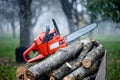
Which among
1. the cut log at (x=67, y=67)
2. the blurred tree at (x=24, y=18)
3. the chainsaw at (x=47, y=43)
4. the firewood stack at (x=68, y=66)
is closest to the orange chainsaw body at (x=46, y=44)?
the chainsaw at (x=47, y=43)

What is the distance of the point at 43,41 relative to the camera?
6.74 meters

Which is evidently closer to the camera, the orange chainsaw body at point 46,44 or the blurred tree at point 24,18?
the orange chainsaw body at point 46,44

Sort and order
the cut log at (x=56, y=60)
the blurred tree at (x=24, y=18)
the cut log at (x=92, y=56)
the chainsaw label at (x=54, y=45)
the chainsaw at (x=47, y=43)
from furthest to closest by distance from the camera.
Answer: the blurred tree at (x=24, y=18) < the chainsaw label at (x=54, y=45) < the chainsaw at (x=47, y=43) < the cut log at (x=92, y=56) < the cut log at (x=56, y=60)

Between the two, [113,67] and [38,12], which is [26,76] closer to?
[113,67]

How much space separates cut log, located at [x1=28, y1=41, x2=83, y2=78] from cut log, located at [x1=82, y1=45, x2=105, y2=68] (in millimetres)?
353

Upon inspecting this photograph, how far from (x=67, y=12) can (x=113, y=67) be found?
1327cm

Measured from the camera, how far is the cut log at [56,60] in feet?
19.4

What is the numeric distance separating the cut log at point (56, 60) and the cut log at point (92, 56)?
1.16 feet

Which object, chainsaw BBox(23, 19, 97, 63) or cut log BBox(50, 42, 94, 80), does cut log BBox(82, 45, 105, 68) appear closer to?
cut log BBox(50, 42, 94, 80)

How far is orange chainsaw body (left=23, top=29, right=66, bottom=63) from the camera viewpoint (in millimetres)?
6746

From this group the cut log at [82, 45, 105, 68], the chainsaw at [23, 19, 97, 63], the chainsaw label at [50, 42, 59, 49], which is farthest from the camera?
the chainsaw label at [50, 42, 59, 49]

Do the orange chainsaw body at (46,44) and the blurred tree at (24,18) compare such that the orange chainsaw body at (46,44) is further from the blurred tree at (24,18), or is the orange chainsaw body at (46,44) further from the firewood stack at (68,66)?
the blurred tree at (24,18)

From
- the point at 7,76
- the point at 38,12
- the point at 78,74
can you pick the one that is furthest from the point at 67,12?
the point at 38,12

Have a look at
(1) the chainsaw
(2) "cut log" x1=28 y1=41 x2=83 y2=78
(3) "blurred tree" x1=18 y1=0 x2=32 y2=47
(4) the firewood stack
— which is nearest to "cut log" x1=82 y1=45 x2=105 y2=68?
(4) the firewood stack
